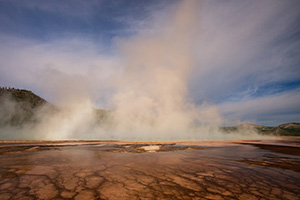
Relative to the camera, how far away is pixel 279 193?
312 centimetres

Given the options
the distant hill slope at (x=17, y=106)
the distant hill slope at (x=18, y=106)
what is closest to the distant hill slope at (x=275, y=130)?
the distant hill slope at (x=18, y=106)

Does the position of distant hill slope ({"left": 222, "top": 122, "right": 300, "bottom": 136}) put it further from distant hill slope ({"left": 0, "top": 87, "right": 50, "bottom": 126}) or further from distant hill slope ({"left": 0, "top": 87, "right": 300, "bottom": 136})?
distant hill slope ({"left": 0, "top": 87, "right": 50, "bottom": 126})

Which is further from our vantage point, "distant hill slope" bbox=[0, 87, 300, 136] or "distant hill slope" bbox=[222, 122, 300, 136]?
"distant hill slope" bbox=[222, 122, 300, 136]

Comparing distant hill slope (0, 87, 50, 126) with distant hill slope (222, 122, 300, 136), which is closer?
distant hill slope (0, 87, 50, 126)

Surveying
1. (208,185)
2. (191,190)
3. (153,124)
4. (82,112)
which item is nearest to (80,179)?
(191,190)

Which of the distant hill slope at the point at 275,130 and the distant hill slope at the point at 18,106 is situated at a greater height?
the distant hill slope at the point at 18,106

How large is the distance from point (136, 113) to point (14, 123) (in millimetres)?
39587

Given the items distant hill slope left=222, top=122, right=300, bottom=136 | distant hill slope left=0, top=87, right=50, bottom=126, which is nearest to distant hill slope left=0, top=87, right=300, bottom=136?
distant hill slope left=0, top=87, right=50, bottom=126

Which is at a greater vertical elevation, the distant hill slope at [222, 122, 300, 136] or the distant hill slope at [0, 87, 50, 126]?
the distant hill slope at [0, 87, 50, 126]

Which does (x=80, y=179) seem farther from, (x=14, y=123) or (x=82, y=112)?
(x=14, y=123)

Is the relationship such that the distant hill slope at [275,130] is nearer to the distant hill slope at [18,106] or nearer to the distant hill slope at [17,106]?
the distant hill slope at [18,106]

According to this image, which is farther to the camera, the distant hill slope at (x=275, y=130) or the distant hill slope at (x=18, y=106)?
the distant hill slope at (x=275, y=130)

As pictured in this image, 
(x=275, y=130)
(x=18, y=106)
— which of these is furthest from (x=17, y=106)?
(x=275, y=130)

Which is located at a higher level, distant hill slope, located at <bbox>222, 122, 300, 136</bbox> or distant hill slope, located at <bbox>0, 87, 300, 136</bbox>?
distant hill slope, located at <bbox>0, 87, 300, 136</bbox>
